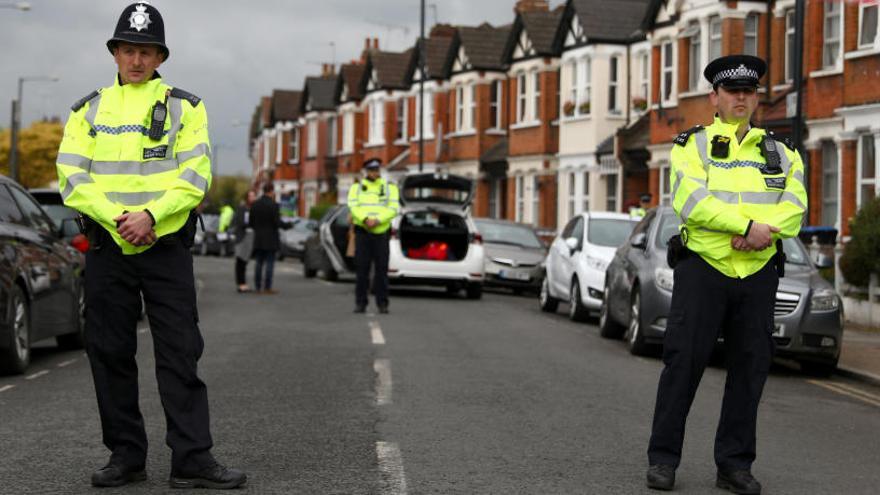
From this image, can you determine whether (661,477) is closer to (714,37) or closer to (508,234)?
(508,234)

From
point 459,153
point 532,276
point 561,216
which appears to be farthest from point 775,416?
→ point 459,153

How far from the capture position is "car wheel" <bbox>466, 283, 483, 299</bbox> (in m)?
23.7

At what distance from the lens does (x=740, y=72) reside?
6793 millimetres

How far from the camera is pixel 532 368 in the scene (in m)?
12.5

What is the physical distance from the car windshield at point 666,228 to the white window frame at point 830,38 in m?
13.9

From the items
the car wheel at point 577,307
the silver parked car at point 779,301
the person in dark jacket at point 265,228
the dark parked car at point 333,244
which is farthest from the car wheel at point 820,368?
the dark parked car at point 333,244

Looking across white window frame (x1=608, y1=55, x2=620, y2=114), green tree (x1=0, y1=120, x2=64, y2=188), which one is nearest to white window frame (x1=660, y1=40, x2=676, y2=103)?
white window frame (x1=608, y1=55, x2=620, y2=114)

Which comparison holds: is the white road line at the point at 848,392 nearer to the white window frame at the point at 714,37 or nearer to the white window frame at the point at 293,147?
the white window frame at the point at 714,37

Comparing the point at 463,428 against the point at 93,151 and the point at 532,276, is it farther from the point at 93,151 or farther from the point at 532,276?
the point at 532,276

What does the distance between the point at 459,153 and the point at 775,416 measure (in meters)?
43.6

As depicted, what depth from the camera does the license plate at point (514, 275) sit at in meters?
26.8

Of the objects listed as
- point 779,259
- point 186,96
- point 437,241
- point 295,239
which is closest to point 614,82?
point 295,239

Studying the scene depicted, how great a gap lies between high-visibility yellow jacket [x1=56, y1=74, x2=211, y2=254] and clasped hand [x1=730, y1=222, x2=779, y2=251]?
2561mm

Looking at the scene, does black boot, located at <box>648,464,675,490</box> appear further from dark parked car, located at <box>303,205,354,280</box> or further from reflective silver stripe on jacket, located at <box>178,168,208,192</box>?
dark parked car, located at <box>303,205,354,280</box>
